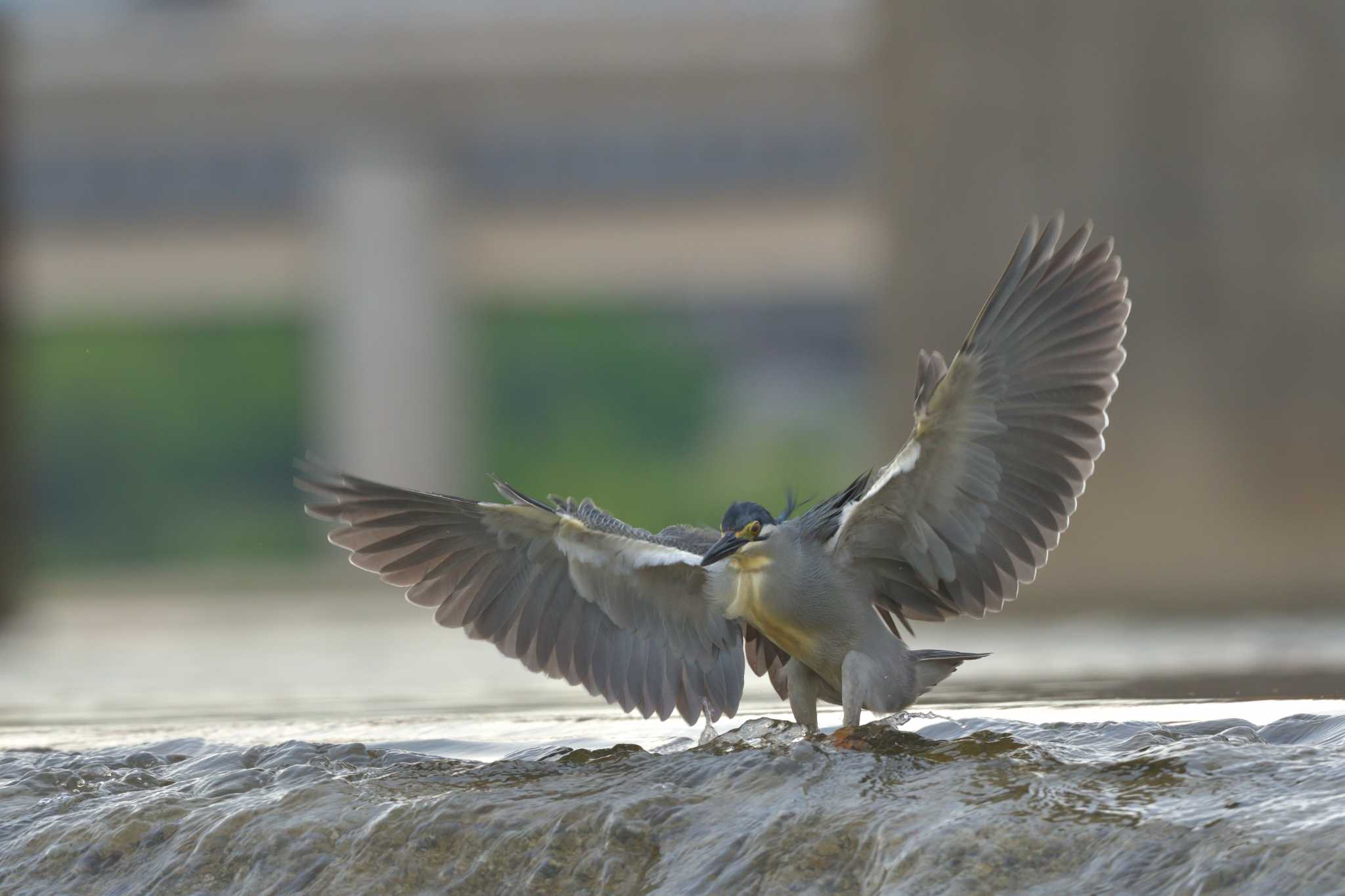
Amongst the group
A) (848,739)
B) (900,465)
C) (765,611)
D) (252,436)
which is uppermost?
(252,436)

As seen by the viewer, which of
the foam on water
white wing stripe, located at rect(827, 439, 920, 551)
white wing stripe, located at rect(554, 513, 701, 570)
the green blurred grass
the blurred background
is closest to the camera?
the foam on water

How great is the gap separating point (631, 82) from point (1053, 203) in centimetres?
1577

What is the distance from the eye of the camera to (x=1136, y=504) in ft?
41.3

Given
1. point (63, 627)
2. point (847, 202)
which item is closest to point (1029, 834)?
point (63, 627)

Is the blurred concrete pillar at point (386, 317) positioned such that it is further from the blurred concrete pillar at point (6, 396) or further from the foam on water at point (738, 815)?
the foam on water at point (738, 815)

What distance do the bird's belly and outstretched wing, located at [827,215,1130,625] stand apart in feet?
0.74

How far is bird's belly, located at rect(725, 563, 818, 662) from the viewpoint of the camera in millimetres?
5117

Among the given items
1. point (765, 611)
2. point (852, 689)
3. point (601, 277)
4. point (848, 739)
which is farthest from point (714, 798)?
point (601, 277)

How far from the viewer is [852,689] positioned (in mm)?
5000

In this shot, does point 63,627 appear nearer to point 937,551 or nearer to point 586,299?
point 937,551

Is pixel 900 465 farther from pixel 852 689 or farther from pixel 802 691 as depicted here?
pixel 802 691

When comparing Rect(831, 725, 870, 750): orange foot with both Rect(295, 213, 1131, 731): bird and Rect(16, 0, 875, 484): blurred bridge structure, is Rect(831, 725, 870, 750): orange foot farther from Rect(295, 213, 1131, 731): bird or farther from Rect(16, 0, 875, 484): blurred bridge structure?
Rect(16, 0, 875, 484): blurred bridge structure

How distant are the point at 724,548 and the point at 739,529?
82 mm

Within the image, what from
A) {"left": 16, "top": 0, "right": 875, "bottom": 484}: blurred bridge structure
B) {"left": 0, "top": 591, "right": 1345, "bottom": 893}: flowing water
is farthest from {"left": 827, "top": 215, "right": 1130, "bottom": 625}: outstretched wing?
{"left": 16, "top": 0, "right": 875, "bottom": 484}: blurred bridge structure
